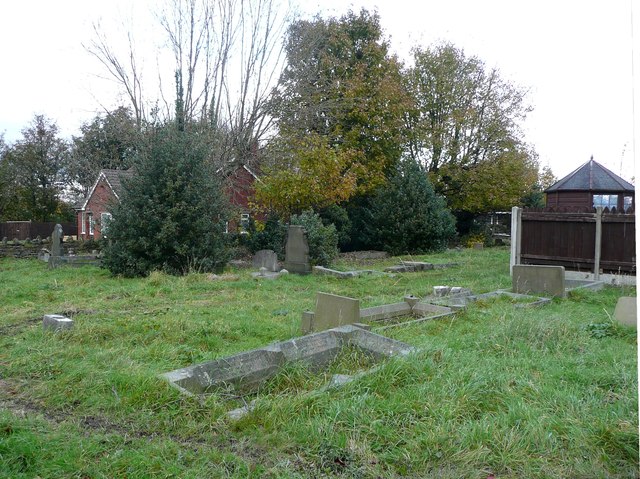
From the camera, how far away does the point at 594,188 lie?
25.2m

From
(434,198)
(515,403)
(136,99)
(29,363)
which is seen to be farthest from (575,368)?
(434,198)

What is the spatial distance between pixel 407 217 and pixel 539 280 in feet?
45.4

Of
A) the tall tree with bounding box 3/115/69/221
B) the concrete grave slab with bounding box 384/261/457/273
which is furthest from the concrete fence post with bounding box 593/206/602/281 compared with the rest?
the tall tree with bounding box 3/115/69/221

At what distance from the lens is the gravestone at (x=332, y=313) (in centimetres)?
678

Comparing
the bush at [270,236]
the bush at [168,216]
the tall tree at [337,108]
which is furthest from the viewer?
the tall tree at [337,108]

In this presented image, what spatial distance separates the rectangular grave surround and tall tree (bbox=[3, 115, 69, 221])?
107 feet

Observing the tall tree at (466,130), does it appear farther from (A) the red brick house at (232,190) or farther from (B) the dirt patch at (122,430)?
(B) the dirt patch at (122,430)

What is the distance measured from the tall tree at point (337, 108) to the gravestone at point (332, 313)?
13482 mm

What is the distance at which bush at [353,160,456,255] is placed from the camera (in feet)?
79.0

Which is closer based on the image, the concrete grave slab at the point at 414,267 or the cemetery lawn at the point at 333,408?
the cemetery lawn at the point at 333,408

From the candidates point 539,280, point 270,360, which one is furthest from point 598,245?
point 270,360

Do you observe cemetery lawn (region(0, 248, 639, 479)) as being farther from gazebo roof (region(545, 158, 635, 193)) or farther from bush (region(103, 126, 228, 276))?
gazebo roof (region(545, 158, 635, 193))

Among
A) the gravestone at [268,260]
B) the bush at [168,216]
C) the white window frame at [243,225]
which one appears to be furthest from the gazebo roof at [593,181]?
the bush at [168,216]

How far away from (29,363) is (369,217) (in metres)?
20.6
